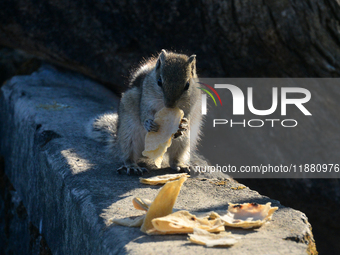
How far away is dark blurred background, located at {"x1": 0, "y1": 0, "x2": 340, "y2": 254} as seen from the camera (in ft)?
15.9

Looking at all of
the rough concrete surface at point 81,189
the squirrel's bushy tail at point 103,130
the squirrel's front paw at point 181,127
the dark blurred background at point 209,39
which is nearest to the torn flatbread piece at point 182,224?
the rough concrete surface at point 81,189

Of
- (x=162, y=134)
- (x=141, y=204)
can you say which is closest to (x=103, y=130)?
(x=162, y=134)

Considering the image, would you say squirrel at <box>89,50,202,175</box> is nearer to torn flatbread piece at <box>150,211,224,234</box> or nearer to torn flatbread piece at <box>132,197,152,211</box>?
torn flatbread piece at <box>132,197,152,211</box>

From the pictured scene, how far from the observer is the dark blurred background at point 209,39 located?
486cm

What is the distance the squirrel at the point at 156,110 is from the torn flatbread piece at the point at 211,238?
1302 mm

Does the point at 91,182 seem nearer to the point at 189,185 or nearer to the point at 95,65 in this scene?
the point at 189,185

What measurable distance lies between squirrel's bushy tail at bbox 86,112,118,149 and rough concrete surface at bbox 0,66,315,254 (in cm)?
9

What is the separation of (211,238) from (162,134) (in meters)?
1.37

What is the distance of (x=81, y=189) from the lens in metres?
2.92

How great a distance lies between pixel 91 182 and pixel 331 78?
10.9 feet

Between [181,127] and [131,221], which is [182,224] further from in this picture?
[181,127]

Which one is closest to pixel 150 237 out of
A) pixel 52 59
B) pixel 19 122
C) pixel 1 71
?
pixel 19 122

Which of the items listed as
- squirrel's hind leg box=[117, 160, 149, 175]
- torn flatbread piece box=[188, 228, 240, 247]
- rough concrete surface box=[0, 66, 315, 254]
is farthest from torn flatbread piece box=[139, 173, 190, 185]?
torn flatbread piece box=[188, 228, 240, 247]

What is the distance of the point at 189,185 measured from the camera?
3.23 meters
